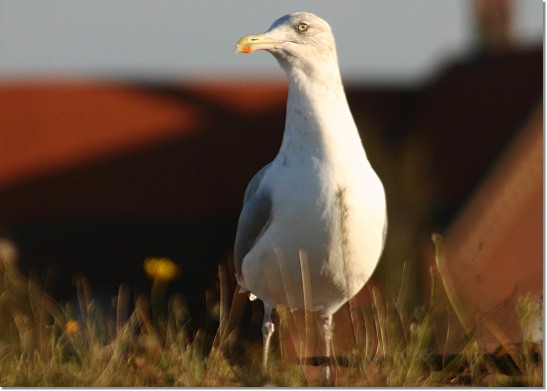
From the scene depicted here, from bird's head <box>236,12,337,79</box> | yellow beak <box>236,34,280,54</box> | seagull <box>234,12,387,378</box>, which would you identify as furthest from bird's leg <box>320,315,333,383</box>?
yellow beak <box>236,34,280,54</box>

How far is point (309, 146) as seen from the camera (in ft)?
17.9

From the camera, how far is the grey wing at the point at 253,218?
18.5 feet

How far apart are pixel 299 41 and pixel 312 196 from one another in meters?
0.74

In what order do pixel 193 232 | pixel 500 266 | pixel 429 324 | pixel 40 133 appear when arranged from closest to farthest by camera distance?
pixel 429 324, pixel 500 266, pixel 193 232, pixel 40 133

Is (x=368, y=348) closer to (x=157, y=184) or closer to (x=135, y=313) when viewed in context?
(x=135, y=313)

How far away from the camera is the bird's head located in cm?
557

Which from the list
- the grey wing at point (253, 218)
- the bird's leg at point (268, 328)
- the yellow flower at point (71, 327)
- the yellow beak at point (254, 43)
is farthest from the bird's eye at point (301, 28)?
the yellow flower at point (71, 327)

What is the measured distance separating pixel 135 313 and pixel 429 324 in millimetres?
1271

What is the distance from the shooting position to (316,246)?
5.43 m

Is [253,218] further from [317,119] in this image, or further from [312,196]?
[317,119]

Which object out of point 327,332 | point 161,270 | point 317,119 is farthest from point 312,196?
point 327,332

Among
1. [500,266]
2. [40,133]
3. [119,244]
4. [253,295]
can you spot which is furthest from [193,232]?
[253,295]

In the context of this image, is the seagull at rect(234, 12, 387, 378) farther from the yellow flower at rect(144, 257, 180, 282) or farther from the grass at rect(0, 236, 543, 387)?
the yellow flower at rect(144, 257, 180, 282)

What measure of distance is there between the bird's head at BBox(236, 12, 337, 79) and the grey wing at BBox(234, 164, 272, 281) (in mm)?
571
